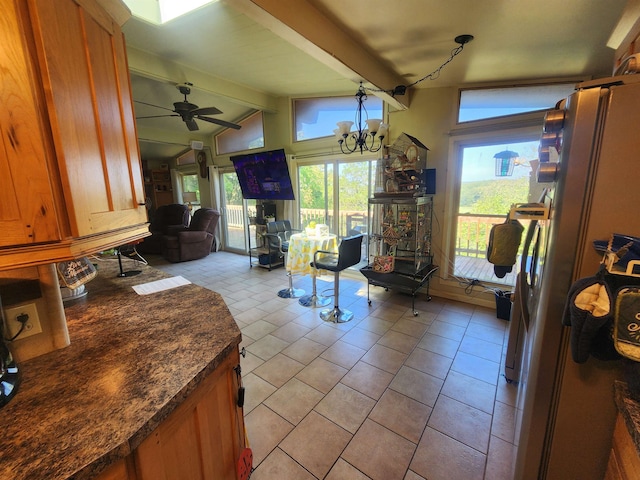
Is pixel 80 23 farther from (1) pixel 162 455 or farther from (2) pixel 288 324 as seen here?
(2) pixel 288 324

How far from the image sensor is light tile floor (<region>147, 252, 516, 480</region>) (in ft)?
4.80

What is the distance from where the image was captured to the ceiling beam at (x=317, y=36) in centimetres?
159

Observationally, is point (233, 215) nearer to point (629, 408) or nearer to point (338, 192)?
point (338, 192)

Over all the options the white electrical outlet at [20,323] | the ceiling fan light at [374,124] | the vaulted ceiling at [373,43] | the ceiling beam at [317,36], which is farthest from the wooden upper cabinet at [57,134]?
the ceiling fan light at [374,124]

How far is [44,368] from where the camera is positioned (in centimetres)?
90

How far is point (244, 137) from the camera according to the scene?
5570 millimetres


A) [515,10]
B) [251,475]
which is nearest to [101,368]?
[251,475]

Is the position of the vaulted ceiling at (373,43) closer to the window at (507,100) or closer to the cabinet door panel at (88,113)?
the window at (507,100)

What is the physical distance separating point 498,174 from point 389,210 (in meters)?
1.27

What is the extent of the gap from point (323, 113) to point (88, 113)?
3.91 metres

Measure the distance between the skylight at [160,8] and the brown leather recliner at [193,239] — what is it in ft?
12.5

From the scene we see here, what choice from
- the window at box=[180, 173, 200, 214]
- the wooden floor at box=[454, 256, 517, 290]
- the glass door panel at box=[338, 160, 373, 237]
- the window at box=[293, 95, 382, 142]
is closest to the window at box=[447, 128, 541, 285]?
the wooden floor at box=[454, 256, 517, 290]

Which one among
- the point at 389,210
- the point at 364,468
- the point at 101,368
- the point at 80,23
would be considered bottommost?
the point at 364,468

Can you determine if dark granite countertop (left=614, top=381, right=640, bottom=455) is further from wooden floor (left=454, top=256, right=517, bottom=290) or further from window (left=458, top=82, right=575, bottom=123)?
window (left=458, top=82, right=575, bottom=123)
